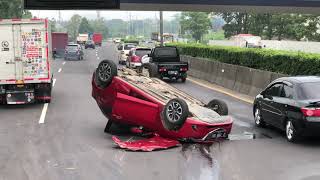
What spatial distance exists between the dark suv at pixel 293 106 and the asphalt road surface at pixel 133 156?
35 centimetres

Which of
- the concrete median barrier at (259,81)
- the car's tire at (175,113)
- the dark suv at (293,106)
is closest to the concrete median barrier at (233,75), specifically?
the concrete median barrier at (259,81)

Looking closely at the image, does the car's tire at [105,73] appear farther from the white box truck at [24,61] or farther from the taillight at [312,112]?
the white box truck at [24,61]

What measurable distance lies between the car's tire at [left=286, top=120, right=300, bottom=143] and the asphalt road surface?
0.16 meters

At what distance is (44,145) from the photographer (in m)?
11.4

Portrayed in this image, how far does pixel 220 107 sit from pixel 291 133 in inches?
67.2

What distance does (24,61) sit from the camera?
18062 millimetres

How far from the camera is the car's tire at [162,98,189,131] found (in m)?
11.0

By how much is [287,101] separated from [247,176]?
3.66m

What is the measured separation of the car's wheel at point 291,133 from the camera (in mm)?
11352

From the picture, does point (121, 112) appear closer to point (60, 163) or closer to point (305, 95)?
point (60, 163)

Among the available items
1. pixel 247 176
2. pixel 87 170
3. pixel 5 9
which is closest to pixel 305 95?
pixel 247 176

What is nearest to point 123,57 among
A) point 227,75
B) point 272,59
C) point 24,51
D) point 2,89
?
point 227,75

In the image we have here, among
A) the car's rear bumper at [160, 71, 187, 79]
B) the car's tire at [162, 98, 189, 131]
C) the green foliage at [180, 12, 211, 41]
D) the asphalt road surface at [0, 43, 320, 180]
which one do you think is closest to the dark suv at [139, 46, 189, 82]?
the car's rear bumper at [160, 71, 187, 79]

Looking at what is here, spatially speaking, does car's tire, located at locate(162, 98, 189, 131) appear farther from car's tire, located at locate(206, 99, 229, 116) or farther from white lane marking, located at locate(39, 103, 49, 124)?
white lane marking, located at locate(39, 103, 49, 124)
